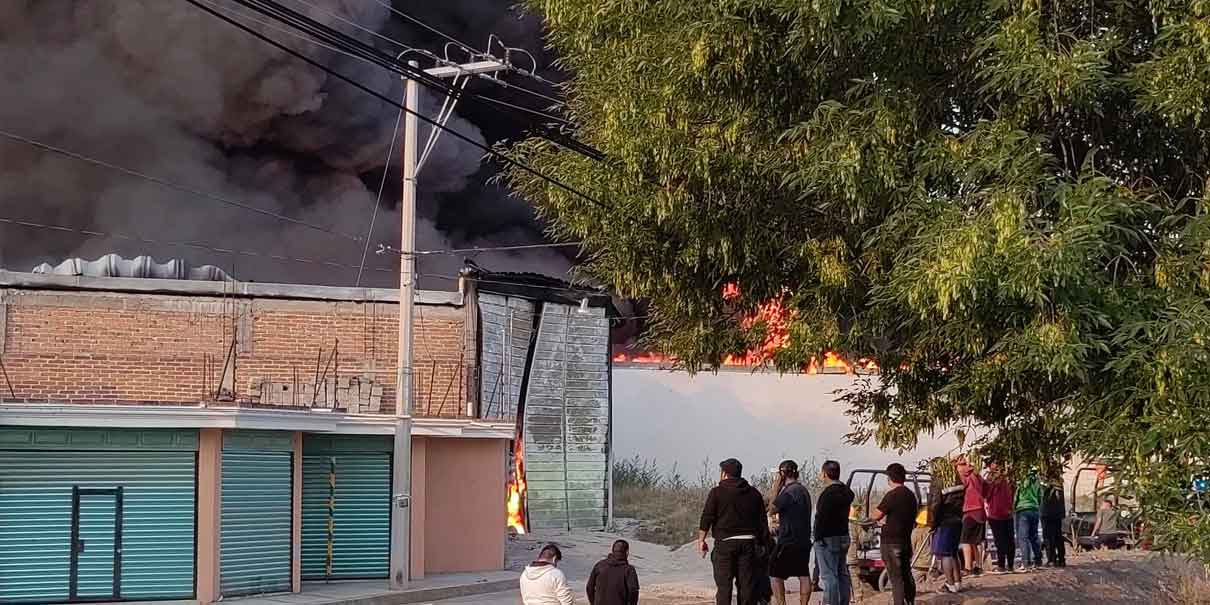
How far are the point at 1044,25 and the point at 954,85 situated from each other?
811mm

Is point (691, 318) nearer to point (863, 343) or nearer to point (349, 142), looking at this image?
point (863, 343)

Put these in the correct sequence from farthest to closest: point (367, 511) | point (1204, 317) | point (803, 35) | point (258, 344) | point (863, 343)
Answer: point (258, 344), point (367, 511), point (863, 343), point (803, 35), point (1204, 317)

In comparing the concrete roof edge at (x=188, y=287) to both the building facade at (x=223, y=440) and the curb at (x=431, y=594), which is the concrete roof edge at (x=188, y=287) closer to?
the building facade at (x=223, y=440)

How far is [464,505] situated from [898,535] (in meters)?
13.9

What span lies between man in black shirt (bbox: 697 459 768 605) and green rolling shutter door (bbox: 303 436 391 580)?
12.4m


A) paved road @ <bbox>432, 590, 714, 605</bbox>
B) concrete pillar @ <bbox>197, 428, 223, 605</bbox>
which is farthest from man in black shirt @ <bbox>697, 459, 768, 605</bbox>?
concrete pillar @ <bbox>197, 428, 223, 605</bbox>

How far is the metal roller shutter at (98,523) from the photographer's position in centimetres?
2147

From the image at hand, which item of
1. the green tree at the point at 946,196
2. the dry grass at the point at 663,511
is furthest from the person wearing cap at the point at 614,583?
the dry grass at the point at 663,511

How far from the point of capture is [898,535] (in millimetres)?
15492

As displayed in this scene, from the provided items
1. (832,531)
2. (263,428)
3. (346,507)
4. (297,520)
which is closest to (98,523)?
(263,428)

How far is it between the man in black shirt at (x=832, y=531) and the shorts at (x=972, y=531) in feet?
13.9

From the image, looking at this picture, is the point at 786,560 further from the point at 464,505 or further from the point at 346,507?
the point at 464,505

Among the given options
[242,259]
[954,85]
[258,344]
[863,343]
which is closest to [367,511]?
[258,344]

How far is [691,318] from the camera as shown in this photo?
13344 millimetres
